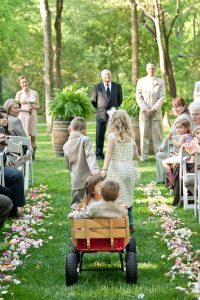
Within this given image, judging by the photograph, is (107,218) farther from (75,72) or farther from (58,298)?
(75,72)

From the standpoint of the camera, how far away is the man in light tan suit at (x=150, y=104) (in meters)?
17.0

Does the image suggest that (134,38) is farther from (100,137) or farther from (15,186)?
(15,186)

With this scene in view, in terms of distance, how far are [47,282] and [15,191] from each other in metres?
3.42

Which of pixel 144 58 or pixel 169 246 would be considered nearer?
pixel 169 246

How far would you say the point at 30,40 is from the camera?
4922 centimetres

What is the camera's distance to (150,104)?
17.1 metres

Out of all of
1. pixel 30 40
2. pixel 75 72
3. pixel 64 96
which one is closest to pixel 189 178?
pixel 64 96

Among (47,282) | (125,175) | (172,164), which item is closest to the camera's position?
(47,282)

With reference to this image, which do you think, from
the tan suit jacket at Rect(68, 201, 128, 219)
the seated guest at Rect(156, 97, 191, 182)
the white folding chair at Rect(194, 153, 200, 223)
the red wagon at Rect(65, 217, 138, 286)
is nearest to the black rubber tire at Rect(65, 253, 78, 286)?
the red wagon at Rect(65, 217, 138, 286)

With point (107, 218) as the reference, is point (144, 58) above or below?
above

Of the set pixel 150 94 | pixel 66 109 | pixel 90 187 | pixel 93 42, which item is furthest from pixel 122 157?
pixel 93 42

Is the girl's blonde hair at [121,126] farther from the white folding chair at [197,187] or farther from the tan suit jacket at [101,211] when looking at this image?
the tan suit jacket at [101,211]

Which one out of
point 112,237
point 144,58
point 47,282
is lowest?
point 47,282

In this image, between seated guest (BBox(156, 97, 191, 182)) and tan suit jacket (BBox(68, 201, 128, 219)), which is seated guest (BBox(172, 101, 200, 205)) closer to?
seated guest (BBox(156, 97, 191, 182))
